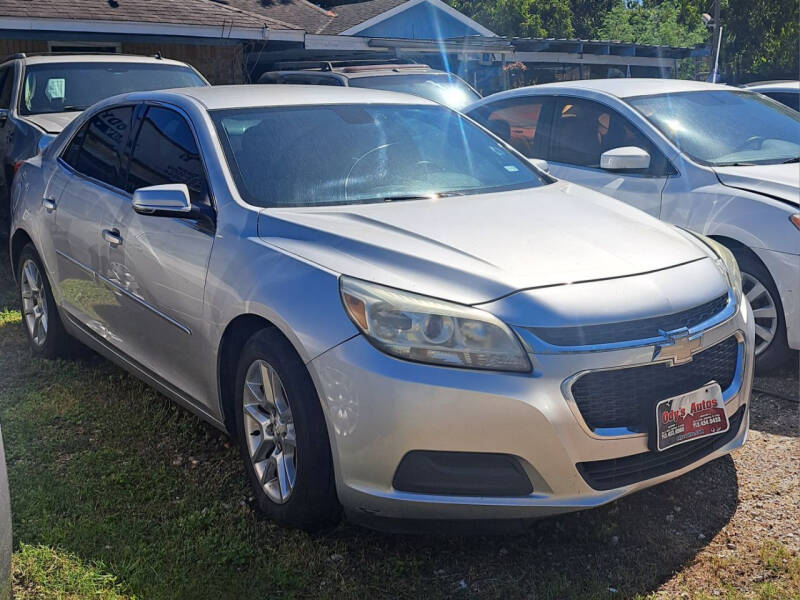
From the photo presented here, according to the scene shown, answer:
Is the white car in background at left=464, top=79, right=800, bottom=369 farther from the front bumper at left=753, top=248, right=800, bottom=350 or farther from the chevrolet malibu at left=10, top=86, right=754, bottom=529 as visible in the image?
the chevrolet malibu at left=10, top=86, right=754, bottom=529

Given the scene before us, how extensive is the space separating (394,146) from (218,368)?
4.37 feet

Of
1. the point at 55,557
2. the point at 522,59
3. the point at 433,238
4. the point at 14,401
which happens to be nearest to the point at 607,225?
the point at 433,238

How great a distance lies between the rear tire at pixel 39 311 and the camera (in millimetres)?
5277

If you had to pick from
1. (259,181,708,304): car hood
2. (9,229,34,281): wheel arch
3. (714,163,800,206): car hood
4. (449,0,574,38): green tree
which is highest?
(259,181,708,304): car hood

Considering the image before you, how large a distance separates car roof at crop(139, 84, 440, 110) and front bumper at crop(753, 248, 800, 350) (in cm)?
197

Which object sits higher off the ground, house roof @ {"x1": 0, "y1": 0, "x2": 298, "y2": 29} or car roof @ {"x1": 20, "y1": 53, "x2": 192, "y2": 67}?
house roof @ {"x1": 0, "y1": 0, "x2": 298, "y2": 29}

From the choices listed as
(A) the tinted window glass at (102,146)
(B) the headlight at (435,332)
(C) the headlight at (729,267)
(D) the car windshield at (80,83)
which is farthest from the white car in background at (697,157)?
(D) the car windshield at (80,83)

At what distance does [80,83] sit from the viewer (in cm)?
858

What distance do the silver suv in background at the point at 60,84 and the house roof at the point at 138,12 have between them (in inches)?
260

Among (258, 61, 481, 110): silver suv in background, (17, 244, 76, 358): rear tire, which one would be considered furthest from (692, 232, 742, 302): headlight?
(258, 61, 481, 110): silver suv in background

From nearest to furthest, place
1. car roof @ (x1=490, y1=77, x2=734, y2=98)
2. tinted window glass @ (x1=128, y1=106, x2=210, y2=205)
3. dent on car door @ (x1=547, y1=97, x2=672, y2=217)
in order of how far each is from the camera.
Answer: tinted window glass @ (x1=128, y1=106, x2=210, y2=205)
dent on car door @ (x1=547, y1=97, x2=672, y2=217)
car roof @ (x1=490, y1=77, x2=734, y2=98)

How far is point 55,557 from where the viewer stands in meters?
3.29

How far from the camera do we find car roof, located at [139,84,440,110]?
4250mm

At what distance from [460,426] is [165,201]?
1610 mm
